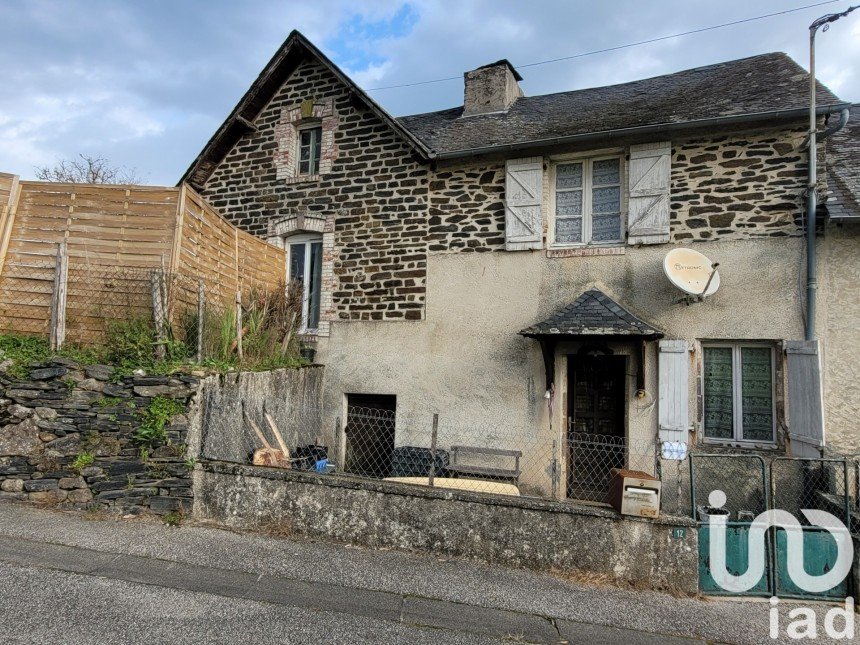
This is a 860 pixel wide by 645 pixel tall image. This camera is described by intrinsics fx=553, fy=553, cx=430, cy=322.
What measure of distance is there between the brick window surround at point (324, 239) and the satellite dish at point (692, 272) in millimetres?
5069

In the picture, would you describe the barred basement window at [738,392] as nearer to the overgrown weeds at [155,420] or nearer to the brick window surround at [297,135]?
the overgrown weeds at [155,420]

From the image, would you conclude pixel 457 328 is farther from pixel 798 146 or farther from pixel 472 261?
pixel 798 146

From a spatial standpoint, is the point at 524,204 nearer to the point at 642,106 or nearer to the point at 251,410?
the point at 642,106

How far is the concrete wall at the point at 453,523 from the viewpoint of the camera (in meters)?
4.66

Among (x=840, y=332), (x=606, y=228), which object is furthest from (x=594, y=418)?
(x=840, y=332)

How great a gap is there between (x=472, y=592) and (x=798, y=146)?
21.5ft

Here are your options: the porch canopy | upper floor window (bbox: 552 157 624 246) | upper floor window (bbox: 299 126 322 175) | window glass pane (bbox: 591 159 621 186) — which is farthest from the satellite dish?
upper floor window (bbox: 299 126 322 175)

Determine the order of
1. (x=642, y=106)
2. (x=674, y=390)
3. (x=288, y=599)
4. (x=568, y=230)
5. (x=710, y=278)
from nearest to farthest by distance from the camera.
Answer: (x=288, y=599)
(x=710, y=278)
(x=674, y=390)
(x=568, y=230)
(x=642, y=106)

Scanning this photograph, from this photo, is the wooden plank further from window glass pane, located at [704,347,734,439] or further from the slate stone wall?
window glass pane, located at [704,347,734,439]

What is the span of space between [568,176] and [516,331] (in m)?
2.41

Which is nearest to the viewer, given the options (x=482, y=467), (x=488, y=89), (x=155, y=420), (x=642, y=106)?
(x=155, y=420)

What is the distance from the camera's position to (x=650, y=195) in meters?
7.45

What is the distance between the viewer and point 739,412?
6.97 m

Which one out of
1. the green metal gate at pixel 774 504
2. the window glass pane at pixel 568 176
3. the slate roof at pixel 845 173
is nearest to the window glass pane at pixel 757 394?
the green metal gate at pixel 774 504
